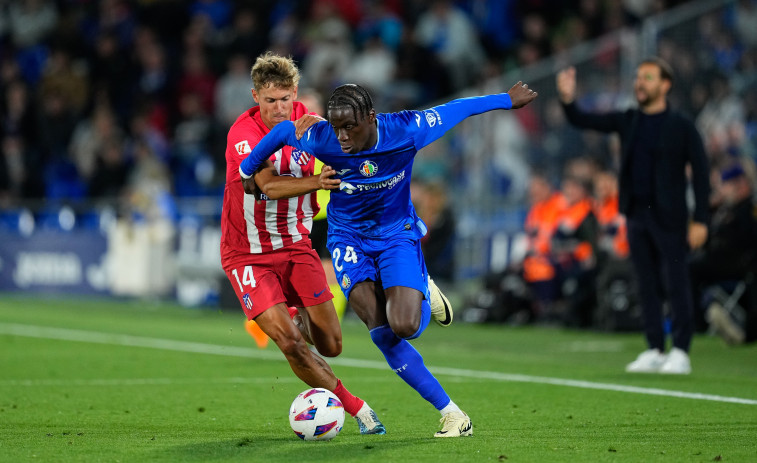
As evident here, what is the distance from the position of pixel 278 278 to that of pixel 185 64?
16.9 metres

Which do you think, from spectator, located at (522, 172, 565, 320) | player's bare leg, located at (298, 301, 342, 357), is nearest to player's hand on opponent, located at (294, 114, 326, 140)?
player's bare leg, located at (298, 301, 342, 357)

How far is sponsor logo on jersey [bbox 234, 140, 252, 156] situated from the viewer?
6.67 metres

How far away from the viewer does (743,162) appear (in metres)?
13.1

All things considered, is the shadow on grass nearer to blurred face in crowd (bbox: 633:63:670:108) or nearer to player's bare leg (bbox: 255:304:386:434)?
player's bare leg (bbox: 255:304:386:434)

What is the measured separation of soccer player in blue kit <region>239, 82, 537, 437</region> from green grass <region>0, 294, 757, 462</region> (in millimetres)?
473

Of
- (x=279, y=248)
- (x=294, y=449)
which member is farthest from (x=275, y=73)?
(x=294, y=449)

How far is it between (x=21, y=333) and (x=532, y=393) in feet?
25.9

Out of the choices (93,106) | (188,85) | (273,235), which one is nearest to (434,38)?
(188,85)

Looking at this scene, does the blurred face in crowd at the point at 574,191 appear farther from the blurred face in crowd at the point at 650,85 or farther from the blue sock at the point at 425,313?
the blue sock at the point at 425,313

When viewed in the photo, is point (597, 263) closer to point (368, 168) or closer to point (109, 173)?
point (368, 168)

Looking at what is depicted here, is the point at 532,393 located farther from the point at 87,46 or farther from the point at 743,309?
the point at 87,46

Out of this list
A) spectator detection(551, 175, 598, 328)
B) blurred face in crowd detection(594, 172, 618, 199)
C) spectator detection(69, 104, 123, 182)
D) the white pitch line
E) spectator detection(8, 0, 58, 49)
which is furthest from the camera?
spectator detection(8, 0, 58, 49)

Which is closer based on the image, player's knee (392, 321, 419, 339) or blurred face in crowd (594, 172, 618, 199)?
player's knee (392, 321, 419, 339)

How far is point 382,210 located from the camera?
21.3 feet
